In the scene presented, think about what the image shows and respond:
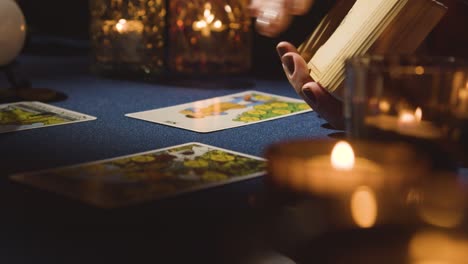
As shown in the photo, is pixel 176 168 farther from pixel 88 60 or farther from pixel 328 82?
pixel 88 60

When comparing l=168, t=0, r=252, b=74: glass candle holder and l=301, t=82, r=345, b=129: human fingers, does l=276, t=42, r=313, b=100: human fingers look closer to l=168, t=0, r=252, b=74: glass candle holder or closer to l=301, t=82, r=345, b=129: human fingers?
l=301, t=82, r=345, b=129: human fingers

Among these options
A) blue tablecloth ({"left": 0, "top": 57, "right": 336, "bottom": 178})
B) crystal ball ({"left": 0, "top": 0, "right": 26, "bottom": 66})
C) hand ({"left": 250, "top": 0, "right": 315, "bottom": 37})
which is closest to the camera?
blue tablecloth ({"left": 0, "top": 57, "right": 336, "bottom": 178})

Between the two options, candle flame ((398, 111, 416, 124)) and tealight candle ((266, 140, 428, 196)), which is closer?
tealight candle ((266, 140, 428, 196))

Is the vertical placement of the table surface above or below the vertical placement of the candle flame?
below

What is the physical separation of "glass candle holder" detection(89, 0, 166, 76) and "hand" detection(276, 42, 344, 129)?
68cm

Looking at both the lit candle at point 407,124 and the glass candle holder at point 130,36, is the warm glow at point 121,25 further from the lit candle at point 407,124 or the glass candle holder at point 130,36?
the lit candle at point 407,124

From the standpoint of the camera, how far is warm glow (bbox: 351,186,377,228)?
0.60 metres

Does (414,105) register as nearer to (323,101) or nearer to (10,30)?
(323,101)

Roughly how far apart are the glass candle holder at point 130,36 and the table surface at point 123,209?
0.30 m

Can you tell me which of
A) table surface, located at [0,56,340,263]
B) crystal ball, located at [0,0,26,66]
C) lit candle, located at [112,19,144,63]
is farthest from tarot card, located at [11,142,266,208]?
lit candle, located at [112,19,144,63]

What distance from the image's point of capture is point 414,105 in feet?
2.37

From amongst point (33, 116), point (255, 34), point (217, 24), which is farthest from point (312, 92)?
point (255, 34)

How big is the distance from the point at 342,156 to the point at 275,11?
568mm

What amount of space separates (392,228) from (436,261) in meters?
0.04
